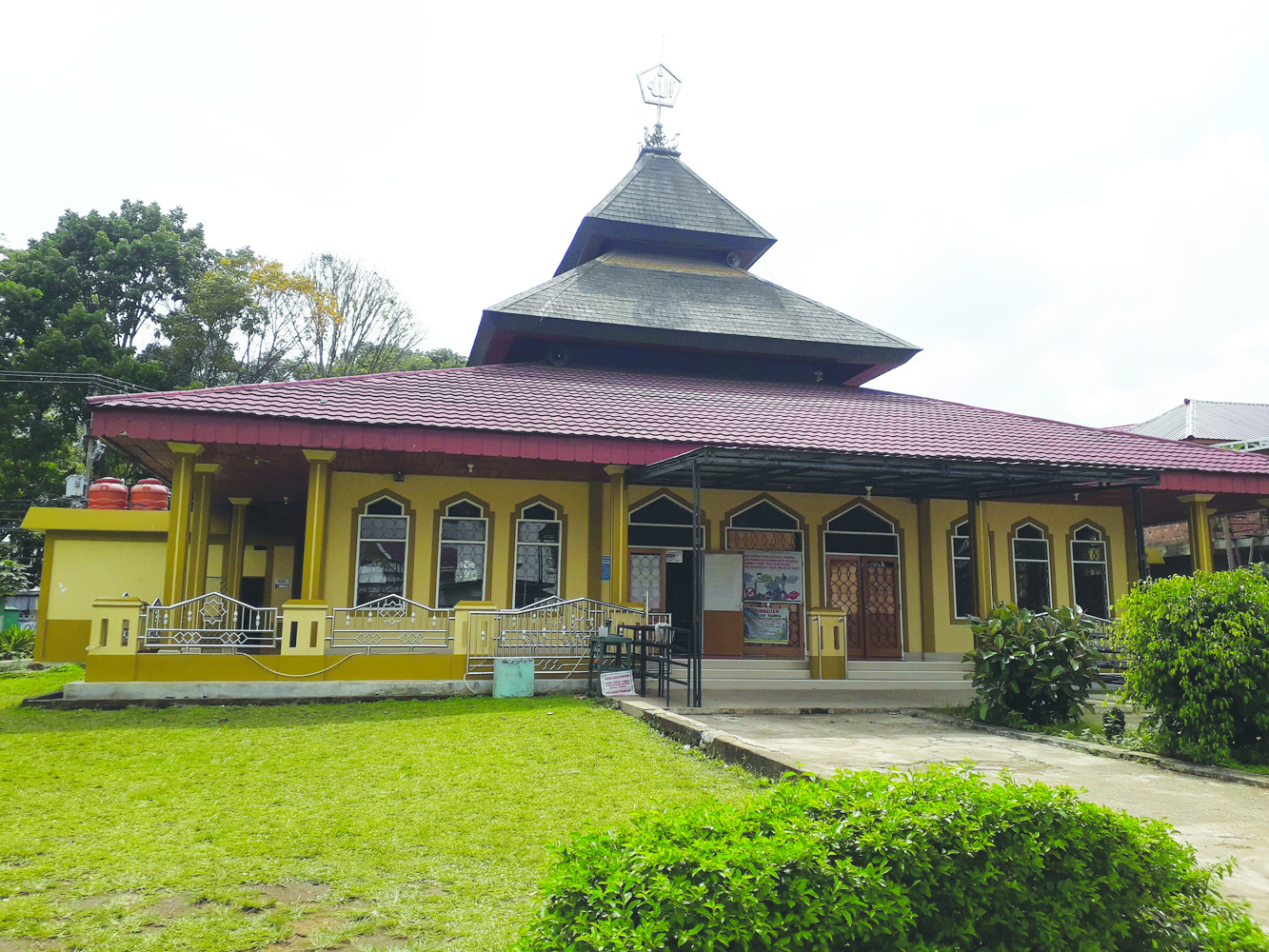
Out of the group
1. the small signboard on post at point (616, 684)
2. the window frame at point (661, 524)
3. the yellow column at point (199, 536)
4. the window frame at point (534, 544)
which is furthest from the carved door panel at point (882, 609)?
the yellow column at point (199, 536)

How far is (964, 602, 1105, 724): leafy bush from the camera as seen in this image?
9148mm

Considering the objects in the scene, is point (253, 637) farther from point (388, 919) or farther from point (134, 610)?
point (388, 919)

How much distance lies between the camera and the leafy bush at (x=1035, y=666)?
360 inches

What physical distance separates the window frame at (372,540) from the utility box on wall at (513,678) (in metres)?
3.37

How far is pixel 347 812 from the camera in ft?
18.1

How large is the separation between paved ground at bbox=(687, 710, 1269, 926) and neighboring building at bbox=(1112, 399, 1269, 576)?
14.8m

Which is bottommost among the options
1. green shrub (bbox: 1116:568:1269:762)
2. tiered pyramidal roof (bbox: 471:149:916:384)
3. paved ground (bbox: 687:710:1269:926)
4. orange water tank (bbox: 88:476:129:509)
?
paved ground (bbox: 687:710:1269:926)

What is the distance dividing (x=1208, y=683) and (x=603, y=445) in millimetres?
8121

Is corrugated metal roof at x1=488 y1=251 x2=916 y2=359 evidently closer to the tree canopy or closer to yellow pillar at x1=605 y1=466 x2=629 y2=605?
yellow pillar at x1=605 y1=466 x2=629 y2=605

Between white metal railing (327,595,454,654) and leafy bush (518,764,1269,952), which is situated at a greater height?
white metal railing (327,595,454,654)

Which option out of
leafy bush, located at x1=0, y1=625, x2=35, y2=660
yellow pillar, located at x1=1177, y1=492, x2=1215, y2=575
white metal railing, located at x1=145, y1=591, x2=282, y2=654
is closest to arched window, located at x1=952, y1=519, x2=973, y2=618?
yellow pillar, located at x1=1177, y1=492, x2=1215, y2=575

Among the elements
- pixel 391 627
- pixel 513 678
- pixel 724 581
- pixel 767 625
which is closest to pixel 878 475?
pixel 724 581

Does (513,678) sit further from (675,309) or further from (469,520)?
(675,309)

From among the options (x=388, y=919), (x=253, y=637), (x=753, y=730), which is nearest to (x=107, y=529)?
(x=253, y=637)
